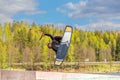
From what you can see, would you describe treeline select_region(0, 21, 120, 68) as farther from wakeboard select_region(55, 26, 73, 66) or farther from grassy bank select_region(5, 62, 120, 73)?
wakeboard select_region(55, 26, 73, 66)

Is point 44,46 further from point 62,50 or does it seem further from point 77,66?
point 62,50

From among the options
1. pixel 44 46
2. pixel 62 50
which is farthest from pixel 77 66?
pixel 62 50

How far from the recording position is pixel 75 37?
7362 centimetres

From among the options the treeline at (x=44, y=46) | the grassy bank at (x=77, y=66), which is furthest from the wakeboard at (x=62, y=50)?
the grassy bank at (x=77, y=66)

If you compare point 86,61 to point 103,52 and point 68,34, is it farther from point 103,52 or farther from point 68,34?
point 68,34

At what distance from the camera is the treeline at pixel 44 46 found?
2098 inches

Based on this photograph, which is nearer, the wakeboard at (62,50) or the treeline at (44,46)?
the wakeboard at (62,50)

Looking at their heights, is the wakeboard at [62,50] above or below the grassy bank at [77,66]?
above

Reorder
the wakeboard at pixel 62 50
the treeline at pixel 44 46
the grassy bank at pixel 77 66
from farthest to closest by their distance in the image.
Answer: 1. the treeline at pixel 44 46
2. the grassy bank at pixel 77 66
3. the wakeboard at pixel 62 50

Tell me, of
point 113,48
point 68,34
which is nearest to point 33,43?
point 113,48

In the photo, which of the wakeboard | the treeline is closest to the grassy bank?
the treeline

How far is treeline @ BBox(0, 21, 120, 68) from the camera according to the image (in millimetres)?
53281

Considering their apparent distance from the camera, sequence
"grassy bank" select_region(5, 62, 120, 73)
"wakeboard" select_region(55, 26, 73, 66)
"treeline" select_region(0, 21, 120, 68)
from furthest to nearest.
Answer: "treeline" select_region(0, 21, 120, 68), "grassy bank" select_region(5, 62, 120, 73), "wakeboard" select_region(55, 26, 73, 66)

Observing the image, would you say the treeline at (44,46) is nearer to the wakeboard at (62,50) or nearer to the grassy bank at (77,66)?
the grassy bank at (77,66)
